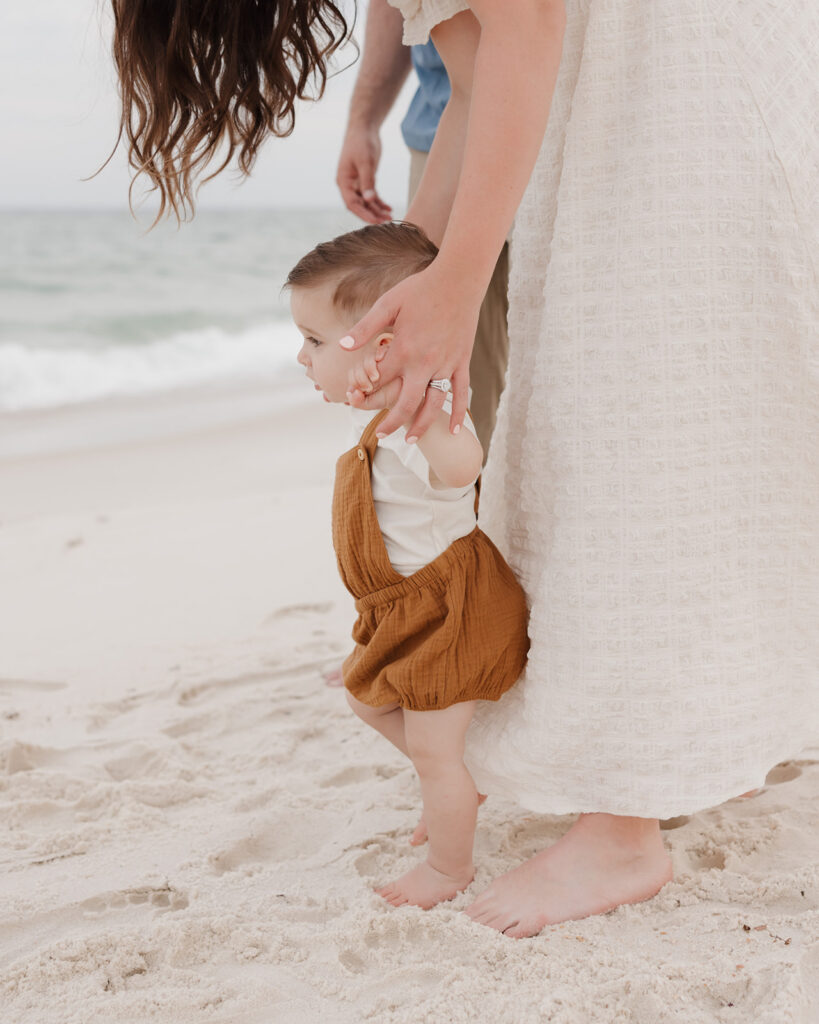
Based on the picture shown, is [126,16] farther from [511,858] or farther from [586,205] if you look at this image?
[511,858]

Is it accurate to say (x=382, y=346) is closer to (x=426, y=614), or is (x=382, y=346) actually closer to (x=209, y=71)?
(x=426, y=614)

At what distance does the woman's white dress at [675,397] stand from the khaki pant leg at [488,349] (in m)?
0.67

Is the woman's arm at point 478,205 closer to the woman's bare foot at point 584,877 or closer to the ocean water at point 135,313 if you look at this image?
the ocean water at point 135,313

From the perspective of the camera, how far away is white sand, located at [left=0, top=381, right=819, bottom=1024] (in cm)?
128

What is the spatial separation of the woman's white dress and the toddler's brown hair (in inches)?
7.9

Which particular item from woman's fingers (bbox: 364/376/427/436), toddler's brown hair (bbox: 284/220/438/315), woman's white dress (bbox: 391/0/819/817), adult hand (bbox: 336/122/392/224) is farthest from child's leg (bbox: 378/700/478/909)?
adult hand (bbox: 336/122/392/224)

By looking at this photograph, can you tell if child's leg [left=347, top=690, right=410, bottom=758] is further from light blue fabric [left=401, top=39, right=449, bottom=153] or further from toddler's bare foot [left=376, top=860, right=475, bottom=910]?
light blue fabric [left=401, top=39, right=449, bottom=153]

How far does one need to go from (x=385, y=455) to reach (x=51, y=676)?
145 cm

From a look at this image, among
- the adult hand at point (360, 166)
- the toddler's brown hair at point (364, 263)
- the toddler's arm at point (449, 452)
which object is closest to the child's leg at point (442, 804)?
the toddler's arm at point (449, 452)

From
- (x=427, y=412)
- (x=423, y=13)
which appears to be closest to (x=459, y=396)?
(x=427, y=412)

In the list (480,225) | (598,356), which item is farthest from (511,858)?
(480,225)

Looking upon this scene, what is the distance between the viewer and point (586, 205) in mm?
1383

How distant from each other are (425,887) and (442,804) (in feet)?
0.45

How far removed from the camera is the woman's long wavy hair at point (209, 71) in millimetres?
1534
